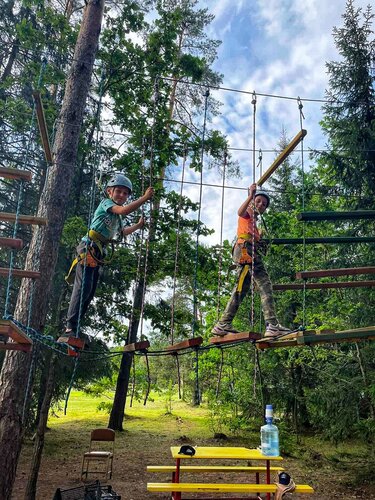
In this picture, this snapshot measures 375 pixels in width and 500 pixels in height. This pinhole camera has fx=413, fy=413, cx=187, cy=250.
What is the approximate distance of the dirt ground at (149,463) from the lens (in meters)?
7.58

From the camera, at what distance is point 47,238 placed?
5484 mm

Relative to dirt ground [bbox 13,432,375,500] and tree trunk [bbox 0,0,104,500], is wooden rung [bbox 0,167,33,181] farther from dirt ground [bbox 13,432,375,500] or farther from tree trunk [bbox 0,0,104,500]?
dirt ground [bbox 13,432,375,500]

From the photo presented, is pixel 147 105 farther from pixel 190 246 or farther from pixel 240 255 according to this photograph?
pixel 240 255

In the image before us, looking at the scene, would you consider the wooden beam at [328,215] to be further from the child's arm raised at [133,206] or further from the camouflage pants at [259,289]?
the child's arm raised at [133,206]

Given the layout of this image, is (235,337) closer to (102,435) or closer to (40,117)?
(40,117)

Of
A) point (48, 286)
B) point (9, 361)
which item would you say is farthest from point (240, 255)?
point (9, 361)

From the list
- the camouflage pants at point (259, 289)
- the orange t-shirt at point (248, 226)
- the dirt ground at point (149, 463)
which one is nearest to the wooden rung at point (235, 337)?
the camouflage pants at point (259, 289)

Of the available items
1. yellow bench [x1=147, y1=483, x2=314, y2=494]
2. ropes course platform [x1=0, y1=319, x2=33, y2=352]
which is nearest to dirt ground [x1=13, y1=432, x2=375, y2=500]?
yellow bench [x1=147, y1=483, x2=314, y2=494]

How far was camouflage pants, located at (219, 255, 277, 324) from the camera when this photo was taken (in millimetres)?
4547

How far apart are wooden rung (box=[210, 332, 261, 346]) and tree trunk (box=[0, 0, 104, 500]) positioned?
2.39 meters

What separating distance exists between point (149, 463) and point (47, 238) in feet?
22.6

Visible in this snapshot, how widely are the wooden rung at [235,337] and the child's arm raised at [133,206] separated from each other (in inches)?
62.2

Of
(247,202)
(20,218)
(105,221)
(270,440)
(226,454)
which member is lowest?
(226,454)

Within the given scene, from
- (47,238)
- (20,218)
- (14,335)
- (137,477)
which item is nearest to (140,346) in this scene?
(14,335)
